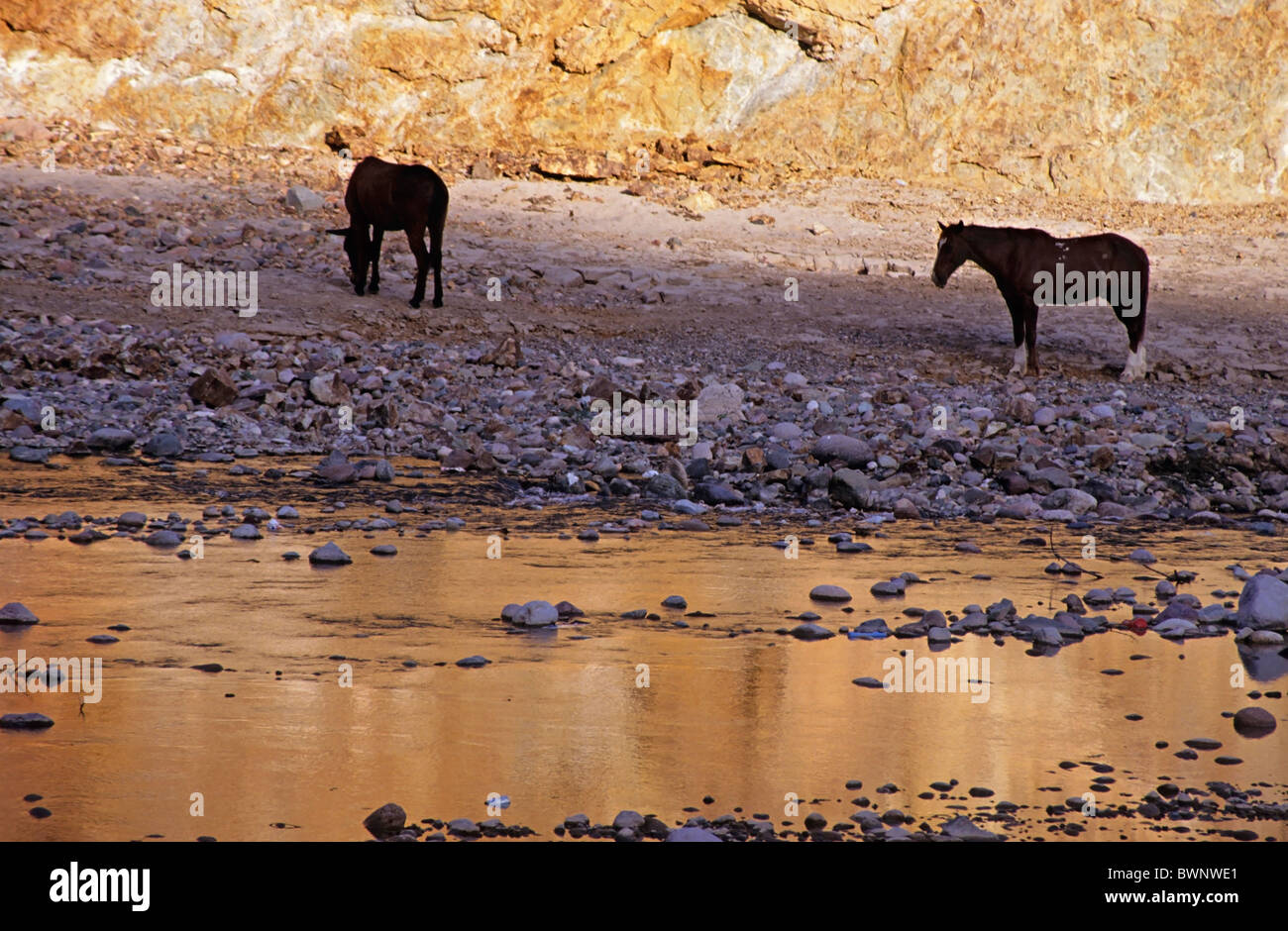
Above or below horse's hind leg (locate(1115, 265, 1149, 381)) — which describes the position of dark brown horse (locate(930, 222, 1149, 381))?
above

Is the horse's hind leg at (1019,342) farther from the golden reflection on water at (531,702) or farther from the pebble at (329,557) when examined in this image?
the pebble at (329,557)

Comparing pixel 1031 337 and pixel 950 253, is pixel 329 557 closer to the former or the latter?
pixel 1031 337

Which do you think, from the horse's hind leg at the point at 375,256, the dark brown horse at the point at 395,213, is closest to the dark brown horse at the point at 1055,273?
the dark brown horse at the point at 395,213

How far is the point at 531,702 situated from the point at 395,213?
9.61 metres

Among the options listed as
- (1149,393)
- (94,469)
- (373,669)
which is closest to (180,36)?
(94,469)

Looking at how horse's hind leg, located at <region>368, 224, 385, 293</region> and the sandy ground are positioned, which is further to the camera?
horse's hind leg, located at <region>368, 224, 385, 293</region>

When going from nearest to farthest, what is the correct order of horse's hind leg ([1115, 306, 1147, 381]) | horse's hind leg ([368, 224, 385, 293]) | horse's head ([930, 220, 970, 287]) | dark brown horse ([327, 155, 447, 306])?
horse's hind leg ([1115, 306, 1147, 381]) → horse's head ([930, 220, 970, 287]) → dark brown horse ([327, 155, 447, 306]) → horse's hind leg ([368, 224, 385, 293])

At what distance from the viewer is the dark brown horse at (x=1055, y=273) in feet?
42.9

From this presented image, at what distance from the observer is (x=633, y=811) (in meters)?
4.03

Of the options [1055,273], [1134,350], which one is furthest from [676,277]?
[1134,350]

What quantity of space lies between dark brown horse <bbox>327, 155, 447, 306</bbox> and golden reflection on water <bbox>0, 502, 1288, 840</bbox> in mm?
6944

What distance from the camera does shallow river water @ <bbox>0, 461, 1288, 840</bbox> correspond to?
4.20 metres

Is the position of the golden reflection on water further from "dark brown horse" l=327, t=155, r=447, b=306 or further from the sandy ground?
"dark brown horse" l=327, t=155, r=447, b=306

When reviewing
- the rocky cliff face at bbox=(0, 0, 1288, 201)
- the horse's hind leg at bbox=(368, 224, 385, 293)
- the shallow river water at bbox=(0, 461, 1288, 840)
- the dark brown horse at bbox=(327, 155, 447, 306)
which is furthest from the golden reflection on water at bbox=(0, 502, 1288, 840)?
the rocky cliff face at bbox=(0, 0, 1288, 201)
